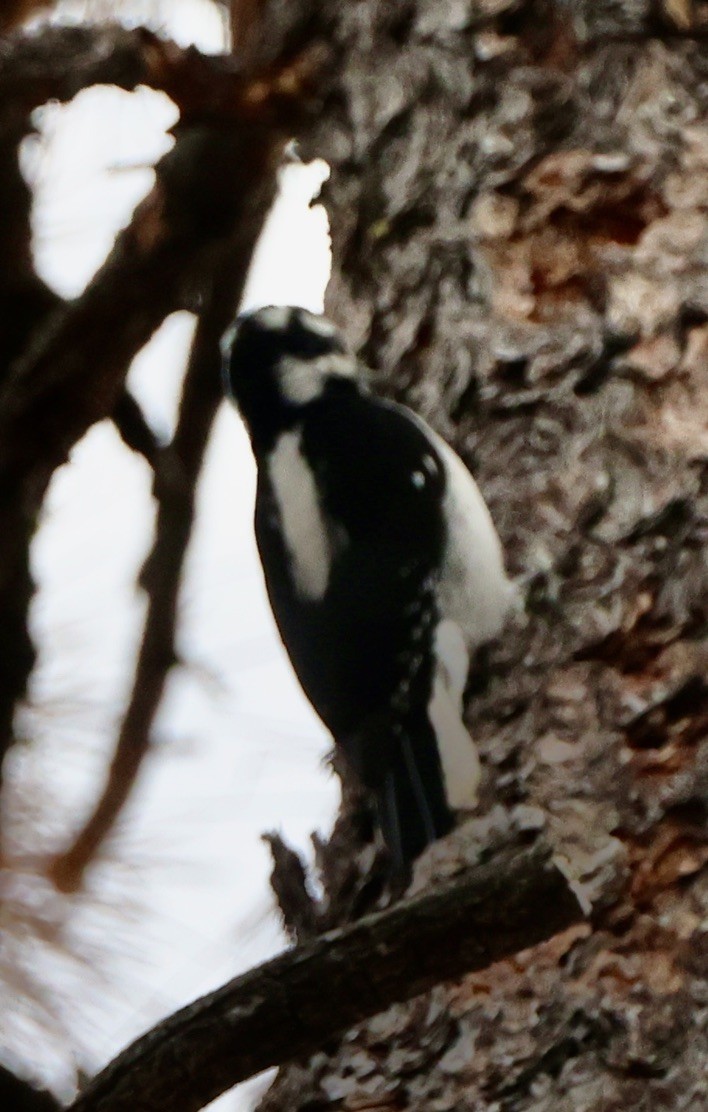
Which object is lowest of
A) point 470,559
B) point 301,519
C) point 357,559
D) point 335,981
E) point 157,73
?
point 335,981

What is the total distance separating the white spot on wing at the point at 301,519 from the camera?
178 cm

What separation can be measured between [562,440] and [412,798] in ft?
1.32

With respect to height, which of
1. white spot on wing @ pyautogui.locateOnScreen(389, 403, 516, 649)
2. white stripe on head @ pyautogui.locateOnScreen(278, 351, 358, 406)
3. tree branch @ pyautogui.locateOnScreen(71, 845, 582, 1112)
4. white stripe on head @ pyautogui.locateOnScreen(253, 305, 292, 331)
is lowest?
tree branch @ pyautogui.locateOnScreen(71, 845, 582, 1112)

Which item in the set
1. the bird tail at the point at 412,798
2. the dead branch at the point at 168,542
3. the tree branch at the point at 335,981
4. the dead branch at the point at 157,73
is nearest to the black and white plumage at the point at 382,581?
the bird tail at the point at 412,798

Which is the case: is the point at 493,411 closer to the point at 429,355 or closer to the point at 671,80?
the point at 429,355

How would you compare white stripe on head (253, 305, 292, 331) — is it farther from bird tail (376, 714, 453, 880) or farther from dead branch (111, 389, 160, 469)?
bird tail (376, 714, 453, 880)

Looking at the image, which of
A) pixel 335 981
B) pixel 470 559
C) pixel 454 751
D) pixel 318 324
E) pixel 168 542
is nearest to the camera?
pixel 335 981

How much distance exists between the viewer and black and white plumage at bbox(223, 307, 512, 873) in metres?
1.53

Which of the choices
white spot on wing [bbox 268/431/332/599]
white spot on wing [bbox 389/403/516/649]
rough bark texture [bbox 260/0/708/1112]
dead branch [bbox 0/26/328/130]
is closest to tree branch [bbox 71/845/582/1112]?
rough bark texture [bbox 260/0/708/1112]

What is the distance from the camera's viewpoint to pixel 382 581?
1.73 m

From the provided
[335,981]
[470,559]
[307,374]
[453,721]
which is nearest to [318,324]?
[307,374]

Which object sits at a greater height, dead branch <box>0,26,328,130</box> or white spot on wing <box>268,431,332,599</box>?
dead branch <box>0,26,328,130</box>

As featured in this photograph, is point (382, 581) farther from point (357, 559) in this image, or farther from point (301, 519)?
point (301, 519)

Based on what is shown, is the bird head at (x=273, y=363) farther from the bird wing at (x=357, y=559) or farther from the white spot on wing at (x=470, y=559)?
the white spot on wing at (x=470, y=559)
